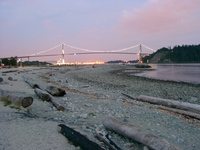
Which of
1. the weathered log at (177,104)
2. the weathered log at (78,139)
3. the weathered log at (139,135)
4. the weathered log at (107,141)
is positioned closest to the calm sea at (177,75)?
the weathered log at (177,104)

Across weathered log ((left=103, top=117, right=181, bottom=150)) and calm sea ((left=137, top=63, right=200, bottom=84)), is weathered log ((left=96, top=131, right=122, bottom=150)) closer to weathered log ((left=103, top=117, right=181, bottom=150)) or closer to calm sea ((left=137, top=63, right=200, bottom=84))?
weathered log ((left=103, top=117, right=181, bottom=150))

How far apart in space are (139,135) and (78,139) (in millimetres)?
986

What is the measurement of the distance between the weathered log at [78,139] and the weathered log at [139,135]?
82 centimetres

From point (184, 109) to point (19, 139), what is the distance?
518 cm

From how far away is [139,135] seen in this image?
3.33 metres

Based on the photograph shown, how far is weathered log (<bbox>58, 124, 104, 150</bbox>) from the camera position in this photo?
279 centimetres

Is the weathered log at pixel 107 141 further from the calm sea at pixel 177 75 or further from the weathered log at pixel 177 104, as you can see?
the calm sea at pixel 177 75

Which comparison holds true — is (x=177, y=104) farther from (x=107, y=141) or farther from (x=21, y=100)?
(x=21, y=100)

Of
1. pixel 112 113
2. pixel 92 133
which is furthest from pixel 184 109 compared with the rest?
pixel 92 133

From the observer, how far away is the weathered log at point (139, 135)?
2905 millimetres

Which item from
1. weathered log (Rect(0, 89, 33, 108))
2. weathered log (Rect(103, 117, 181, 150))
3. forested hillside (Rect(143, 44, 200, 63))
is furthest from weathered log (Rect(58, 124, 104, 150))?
forested hillside (Rect(143, 44, 200, 63))

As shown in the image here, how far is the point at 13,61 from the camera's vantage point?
6047 centimetres

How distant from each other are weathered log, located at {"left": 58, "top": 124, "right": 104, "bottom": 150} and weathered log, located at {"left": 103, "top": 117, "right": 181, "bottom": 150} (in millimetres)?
824

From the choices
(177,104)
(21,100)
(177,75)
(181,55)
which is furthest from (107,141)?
(181,55)
